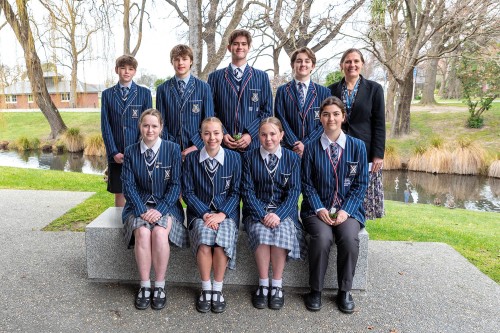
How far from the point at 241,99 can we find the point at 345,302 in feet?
5.90

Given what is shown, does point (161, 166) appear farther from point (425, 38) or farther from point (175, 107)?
point (425, 38)

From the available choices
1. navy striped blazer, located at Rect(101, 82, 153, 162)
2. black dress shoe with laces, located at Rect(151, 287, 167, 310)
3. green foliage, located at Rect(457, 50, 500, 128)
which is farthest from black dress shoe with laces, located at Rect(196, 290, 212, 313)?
green foliage, located at Rect(457, 50, 500, 128)

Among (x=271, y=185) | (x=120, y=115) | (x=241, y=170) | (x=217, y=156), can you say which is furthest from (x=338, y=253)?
(x=120, y=115)

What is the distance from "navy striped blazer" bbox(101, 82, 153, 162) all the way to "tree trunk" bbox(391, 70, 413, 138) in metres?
13.2

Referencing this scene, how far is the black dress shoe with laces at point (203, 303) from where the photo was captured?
290 cm

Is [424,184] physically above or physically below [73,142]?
below

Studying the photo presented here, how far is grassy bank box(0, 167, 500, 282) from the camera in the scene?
14.7ft

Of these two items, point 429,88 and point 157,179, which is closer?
point 157,179

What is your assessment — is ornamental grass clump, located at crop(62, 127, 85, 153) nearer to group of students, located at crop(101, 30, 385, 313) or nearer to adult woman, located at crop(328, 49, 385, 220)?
group of students, located at crop(101, 30, 385, 313)

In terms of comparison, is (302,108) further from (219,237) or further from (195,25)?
(195,25)

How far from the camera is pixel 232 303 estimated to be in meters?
3.02

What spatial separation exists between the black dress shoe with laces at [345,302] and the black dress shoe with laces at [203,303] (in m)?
0.93

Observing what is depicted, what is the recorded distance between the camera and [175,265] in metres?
3.24

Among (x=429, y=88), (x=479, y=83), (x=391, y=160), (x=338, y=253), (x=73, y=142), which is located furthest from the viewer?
(x=429, y=88)
